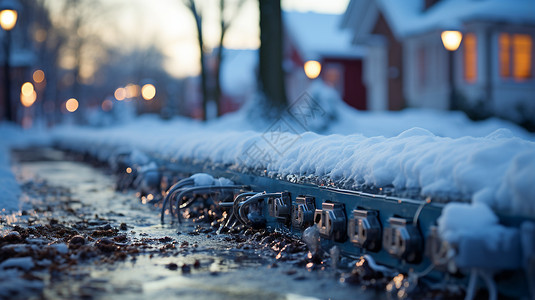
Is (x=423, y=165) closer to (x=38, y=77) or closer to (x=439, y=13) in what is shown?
(x=439, y=13)

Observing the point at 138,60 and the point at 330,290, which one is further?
the point at 138,60

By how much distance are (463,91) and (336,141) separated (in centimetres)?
1641

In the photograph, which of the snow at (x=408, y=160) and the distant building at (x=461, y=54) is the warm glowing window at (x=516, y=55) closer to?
the distant building at (x=461, y=54)

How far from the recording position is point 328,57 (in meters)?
34.4

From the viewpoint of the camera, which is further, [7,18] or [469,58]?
[469,58]

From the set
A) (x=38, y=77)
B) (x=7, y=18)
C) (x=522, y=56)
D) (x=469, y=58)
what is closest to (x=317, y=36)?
(x=469, y=58)

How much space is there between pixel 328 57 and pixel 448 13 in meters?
13.2

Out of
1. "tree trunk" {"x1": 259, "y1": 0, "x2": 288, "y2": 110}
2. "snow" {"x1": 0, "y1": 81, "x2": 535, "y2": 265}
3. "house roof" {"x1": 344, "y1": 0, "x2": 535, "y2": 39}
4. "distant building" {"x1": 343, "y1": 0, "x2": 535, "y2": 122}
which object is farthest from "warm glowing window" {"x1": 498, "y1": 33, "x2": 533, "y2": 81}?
"snow" {"x1": 0, "y1": 81, "x2": 535, "y2": 265}

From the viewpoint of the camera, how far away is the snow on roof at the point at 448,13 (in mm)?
19875

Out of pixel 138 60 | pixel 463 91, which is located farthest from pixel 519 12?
pixel 138 60

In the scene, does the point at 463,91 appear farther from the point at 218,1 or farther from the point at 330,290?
the point at 330,290

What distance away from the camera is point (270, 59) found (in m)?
16.9

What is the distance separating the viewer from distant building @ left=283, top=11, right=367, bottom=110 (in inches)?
1351

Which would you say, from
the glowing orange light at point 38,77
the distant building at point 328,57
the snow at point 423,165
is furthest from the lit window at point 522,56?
the glowing orange light at point 38,77
